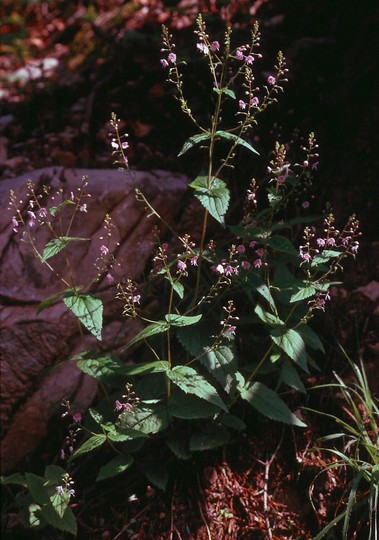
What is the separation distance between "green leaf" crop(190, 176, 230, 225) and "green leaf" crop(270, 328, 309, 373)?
56 cm

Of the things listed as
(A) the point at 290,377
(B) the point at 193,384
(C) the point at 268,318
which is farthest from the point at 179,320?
(A) the point at 290,377

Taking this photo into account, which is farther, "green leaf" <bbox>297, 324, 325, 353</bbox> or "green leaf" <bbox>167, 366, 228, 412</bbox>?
"green leaf" <bbox>297, 324, 325, 353</bbox>

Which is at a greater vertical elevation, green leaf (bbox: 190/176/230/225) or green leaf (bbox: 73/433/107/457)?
green leaf (bbox: 190/176/230/225)

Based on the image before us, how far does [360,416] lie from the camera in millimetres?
2781

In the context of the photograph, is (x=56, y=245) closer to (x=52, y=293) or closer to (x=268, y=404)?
(x=52, y=293)

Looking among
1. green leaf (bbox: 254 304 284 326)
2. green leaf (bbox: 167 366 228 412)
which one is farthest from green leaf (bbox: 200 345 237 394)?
green leaf (bbox: 254 304 284 326)

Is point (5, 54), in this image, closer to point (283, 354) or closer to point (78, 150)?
point (78, 150)

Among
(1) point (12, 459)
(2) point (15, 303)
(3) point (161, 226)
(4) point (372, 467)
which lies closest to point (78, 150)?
(3) point (161, 226)

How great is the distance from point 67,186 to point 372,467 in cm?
216

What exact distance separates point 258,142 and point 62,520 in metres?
2.30

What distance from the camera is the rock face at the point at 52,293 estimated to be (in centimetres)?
315

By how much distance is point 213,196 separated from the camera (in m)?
2.38

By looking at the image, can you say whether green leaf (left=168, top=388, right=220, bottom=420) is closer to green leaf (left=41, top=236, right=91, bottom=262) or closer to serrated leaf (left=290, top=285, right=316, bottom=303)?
serrated leaf (left=290, top=285, right=316, bottom=303)

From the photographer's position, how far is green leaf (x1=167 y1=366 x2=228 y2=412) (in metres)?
2.41
